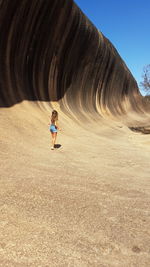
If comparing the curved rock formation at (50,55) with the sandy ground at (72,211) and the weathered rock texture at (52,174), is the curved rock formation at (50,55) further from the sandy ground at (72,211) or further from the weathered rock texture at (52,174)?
the sandy ground at (72,211)

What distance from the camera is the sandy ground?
2.08m

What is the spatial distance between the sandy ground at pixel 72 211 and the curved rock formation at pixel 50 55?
5.31 meters

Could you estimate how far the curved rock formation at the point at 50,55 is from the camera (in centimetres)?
1048

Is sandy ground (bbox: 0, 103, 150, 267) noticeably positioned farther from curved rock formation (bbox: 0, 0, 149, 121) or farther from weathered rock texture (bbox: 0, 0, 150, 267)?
curved rock formation (bbox: 0, 0, 149, 121)

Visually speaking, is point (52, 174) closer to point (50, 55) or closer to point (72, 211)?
point (72, 211)

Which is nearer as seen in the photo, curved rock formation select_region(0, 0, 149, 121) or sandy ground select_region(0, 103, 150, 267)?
sandy ground select_region(0, 103, 150, 267)

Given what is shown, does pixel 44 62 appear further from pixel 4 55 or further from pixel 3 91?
pixel 3 91

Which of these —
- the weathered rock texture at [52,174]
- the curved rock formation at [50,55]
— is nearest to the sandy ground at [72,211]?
the weathered rock texture at [52,174]

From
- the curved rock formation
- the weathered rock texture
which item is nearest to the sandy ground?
the weathered rock texture

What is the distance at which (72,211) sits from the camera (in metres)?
2.88

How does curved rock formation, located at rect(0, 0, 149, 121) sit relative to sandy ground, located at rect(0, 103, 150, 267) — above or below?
above

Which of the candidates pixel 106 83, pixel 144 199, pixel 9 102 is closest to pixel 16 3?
pixel 9 102

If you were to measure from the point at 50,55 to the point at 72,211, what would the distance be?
12377mm

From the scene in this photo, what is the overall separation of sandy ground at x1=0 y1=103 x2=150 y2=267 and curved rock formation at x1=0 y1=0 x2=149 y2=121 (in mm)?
5315
